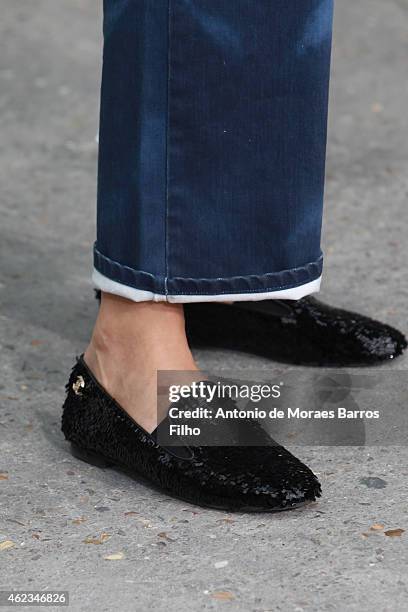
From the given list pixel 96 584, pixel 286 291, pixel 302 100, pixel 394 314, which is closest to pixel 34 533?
pixel 96 584

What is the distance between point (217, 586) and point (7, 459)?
455 millimetres

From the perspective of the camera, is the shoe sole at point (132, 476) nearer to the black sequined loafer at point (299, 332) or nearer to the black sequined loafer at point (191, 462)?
the black sequined loafer at point (191, 462)

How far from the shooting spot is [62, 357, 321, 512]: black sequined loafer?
144cm

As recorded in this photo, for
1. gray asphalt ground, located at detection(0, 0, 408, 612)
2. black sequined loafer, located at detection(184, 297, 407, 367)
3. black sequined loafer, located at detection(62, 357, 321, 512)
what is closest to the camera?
gray asphalt ground, located at detection(0, 0, 408, 612)

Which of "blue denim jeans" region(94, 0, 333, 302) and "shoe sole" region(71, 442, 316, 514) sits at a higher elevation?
"blue denim jeans" region(94, 0, 333, 302)

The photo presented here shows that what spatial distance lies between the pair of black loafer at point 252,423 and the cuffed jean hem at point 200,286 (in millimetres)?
168

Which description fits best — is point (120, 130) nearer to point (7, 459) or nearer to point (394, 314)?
point (7, 459)

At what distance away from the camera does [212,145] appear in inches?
56.9

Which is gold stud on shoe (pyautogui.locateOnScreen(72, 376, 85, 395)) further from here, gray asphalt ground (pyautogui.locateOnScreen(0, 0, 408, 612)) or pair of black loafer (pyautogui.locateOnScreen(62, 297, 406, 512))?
gray asphalt ground (pyautogui.locateOnScreen(0, 0, 408, 612))

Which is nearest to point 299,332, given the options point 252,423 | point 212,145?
point 252,423

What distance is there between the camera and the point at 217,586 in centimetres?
131

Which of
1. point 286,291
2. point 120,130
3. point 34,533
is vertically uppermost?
point 120,130

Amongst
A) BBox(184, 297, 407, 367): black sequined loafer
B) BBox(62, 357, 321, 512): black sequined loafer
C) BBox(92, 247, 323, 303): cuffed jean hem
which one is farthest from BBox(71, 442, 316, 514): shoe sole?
BBox(184, 297, 407, 367): black sequined loafer

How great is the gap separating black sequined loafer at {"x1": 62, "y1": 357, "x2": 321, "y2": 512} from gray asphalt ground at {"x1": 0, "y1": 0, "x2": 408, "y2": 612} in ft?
0.09
